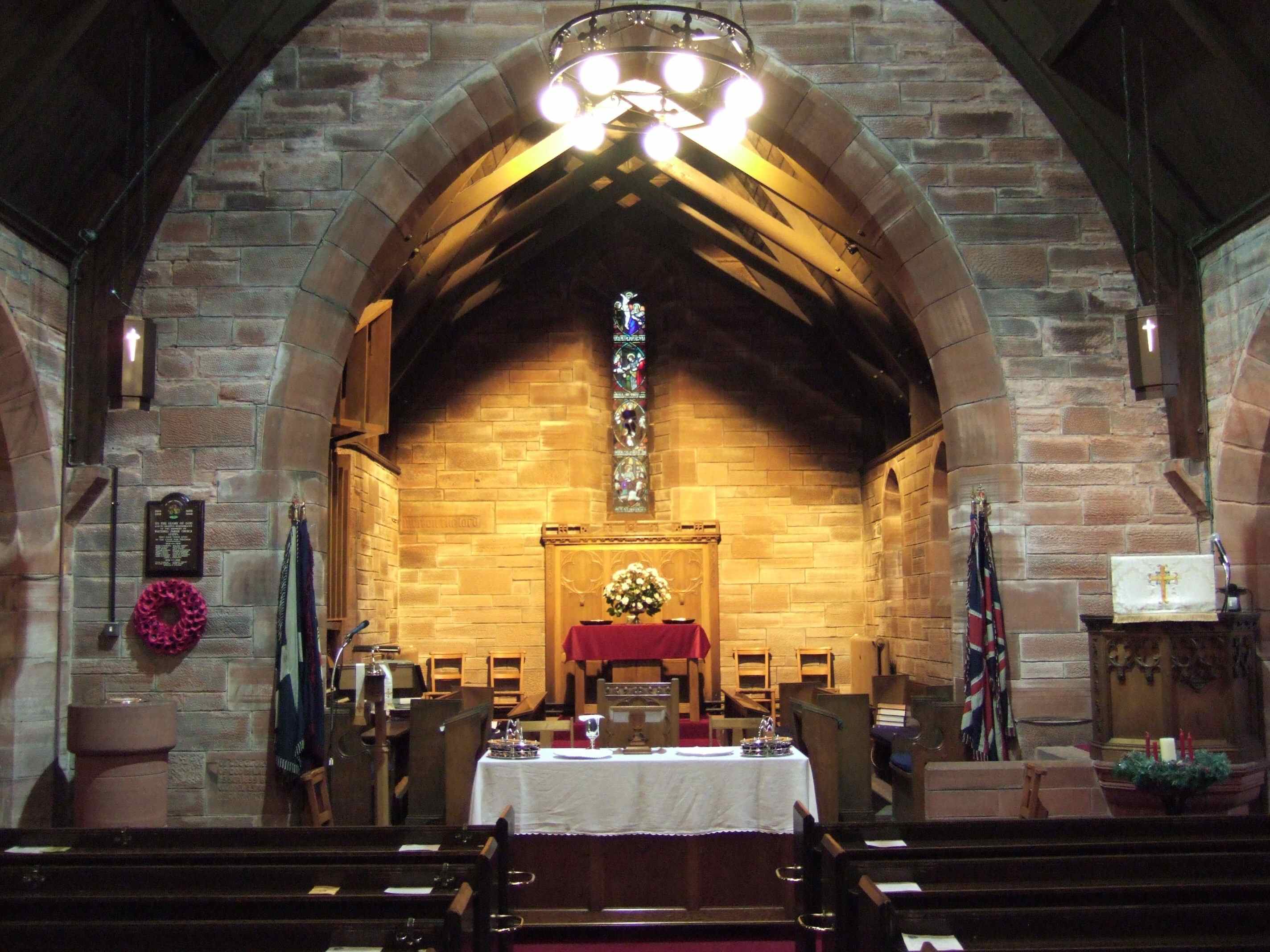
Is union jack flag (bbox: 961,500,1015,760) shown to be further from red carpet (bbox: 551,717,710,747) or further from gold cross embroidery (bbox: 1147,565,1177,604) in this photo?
red carpet (bbox: 551,717,710,747)

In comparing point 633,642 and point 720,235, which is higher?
point 720,235

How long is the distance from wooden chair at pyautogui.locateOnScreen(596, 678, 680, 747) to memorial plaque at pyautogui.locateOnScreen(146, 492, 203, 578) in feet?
7.00

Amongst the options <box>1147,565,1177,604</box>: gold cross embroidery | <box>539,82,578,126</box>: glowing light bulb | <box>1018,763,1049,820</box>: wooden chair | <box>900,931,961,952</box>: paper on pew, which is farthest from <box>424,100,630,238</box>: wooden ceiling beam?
<box>900,931,961,952</box>: paper on pew

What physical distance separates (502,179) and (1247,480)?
503 cm

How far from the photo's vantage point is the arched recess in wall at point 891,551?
35.5ft

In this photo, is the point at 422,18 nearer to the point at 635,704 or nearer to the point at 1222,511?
the point at 635,704

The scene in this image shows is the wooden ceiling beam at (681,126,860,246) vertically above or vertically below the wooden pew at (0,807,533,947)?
above

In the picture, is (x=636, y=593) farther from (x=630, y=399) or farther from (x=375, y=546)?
(x=630, y=399)

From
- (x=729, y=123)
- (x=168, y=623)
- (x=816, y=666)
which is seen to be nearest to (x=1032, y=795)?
(x=729, y=123)

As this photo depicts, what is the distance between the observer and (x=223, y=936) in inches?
101

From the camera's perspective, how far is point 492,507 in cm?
1204

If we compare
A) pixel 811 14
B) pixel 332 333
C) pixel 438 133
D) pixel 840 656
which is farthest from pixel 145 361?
pixel 840 656

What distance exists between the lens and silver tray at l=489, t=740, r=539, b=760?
529 centimetres

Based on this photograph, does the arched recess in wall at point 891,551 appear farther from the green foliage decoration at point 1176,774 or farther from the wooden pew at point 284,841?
the wooden pew at point 284,841
